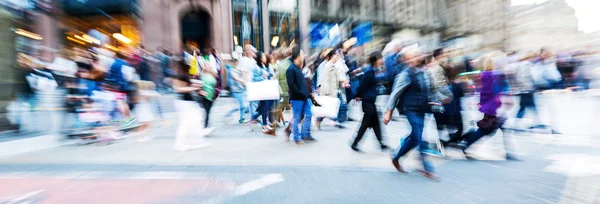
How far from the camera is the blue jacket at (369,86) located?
6516 millimetres

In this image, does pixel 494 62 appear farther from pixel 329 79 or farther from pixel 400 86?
pixel 329 79

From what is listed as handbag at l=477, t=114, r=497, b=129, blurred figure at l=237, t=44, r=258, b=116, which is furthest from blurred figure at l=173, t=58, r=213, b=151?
handbag at l=477, t=114, r=497, b=129

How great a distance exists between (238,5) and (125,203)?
69.1 ft

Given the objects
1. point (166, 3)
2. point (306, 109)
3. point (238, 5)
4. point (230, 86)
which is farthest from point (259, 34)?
point (306, 109)

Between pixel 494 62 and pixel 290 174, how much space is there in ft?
11.0

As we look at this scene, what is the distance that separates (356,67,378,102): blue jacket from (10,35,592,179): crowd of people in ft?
0.05

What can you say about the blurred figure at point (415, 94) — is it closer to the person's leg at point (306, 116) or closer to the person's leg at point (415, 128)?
the person's leg at point (415, 128)

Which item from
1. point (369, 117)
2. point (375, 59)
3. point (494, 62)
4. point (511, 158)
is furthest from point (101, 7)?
point (511, 158)

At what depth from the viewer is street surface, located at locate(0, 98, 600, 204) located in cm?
428

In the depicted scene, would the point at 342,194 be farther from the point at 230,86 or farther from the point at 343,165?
the point at 230,86

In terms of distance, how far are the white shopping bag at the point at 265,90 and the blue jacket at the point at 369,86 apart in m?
2.26

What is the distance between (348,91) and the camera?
988 centimetres

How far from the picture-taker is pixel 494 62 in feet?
20.2

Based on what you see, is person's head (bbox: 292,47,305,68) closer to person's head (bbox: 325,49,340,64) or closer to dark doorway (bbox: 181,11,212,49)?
person's head (bbox: 325,49,340,64)
